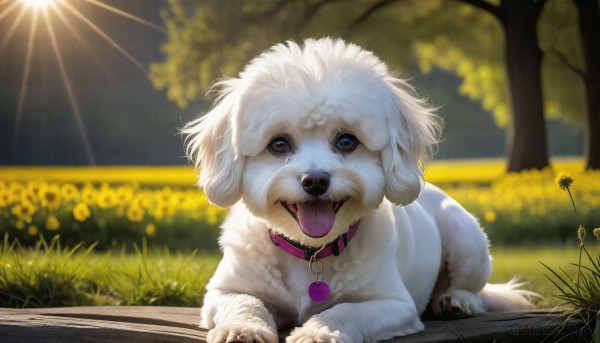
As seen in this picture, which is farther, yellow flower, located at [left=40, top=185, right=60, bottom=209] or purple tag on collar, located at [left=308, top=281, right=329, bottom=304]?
yellow flower, located at [left=40, top=185, right=60, bottom=209]

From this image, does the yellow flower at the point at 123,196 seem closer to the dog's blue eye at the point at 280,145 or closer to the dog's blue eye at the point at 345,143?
the dog's blue eye at the point at 280,145

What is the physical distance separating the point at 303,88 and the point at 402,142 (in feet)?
1.83

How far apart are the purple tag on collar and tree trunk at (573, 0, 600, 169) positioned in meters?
11.5

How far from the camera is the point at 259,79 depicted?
131 inches

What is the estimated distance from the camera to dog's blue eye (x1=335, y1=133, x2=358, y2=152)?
3.24m

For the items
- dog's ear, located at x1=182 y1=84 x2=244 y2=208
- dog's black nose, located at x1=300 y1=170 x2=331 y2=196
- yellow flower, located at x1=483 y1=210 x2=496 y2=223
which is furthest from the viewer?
yellow flower, located at x1=483 y1=210 x2=496 y2=223

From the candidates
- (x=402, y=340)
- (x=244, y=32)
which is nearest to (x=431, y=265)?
(x=402, y=340)

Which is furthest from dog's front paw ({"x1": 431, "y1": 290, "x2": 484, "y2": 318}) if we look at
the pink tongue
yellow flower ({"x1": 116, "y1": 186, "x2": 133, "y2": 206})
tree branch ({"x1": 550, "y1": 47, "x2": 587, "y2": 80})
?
tree branch ({"x1": 550, "y1": 47, "x2": 587, "y2": 80})

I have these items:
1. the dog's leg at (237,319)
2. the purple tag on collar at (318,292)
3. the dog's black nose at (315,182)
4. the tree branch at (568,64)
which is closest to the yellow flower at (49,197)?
the dog's leg at (237,319)

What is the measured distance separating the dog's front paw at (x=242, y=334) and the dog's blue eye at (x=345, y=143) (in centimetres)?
83

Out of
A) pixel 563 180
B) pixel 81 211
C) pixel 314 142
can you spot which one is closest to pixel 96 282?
pixel 81 211

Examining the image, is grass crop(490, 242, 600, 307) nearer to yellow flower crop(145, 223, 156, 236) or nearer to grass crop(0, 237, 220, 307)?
grass crop(0, 237, 220, 307)

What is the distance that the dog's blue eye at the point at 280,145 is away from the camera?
3.25 meters

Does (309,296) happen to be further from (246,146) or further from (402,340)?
(246,146)
